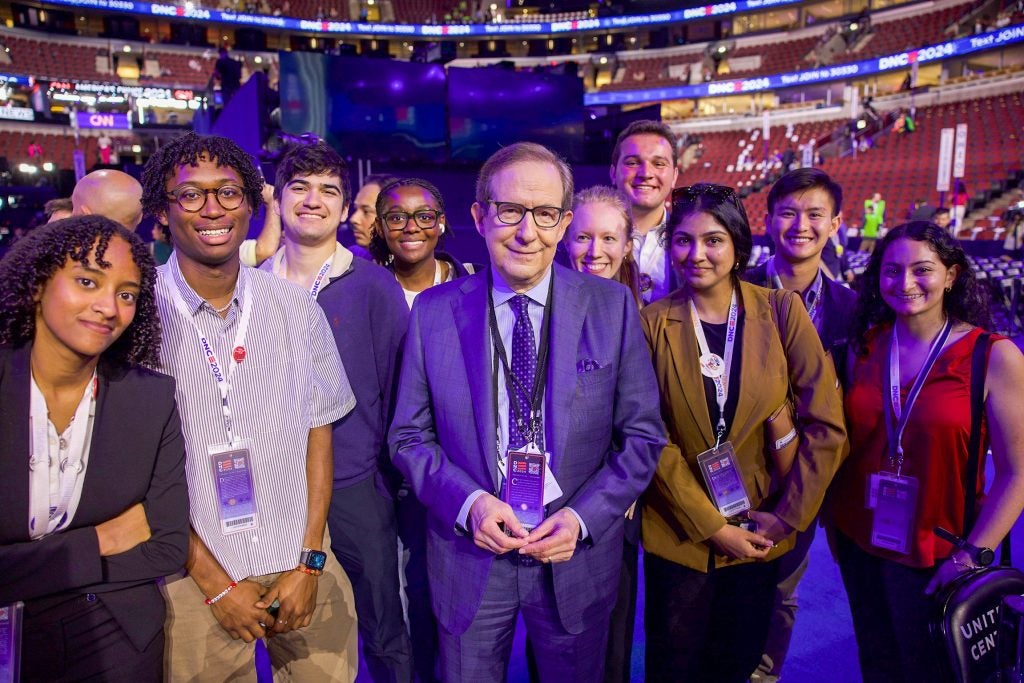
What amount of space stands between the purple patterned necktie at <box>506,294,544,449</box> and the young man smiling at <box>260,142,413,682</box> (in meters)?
0.54

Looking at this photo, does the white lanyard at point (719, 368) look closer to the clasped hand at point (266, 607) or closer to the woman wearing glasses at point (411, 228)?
the woman wearing glasses at point (411, 228)

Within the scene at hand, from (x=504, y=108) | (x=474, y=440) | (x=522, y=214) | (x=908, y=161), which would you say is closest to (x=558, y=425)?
(x=474, y=440)

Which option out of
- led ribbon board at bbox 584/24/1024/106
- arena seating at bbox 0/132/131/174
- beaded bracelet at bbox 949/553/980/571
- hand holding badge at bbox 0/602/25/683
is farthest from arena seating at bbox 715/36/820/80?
hand holding badge at bbox 0/602/25/683

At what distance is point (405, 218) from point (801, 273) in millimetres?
1506

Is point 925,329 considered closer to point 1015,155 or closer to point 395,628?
point 395,628

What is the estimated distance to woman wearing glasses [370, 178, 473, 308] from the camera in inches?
89.3

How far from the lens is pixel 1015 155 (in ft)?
53.3

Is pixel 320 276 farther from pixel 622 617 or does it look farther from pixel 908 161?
pixel 908 161

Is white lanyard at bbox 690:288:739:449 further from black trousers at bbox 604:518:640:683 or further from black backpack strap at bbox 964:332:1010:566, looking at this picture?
black backpack strap at bbox 964:332:1010:566

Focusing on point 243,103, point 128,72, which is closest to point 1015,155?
point 243,103

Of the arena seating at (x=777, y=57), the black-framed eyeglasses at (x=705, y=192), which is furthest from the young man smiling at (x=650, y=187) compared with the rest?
the arena seating at (x=777, y=57)

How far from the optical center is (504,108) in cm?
681

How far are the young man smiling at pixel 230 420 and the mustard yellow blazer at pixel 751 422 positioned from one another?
3.21ft

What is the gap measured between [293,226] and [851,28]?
1156 inches
